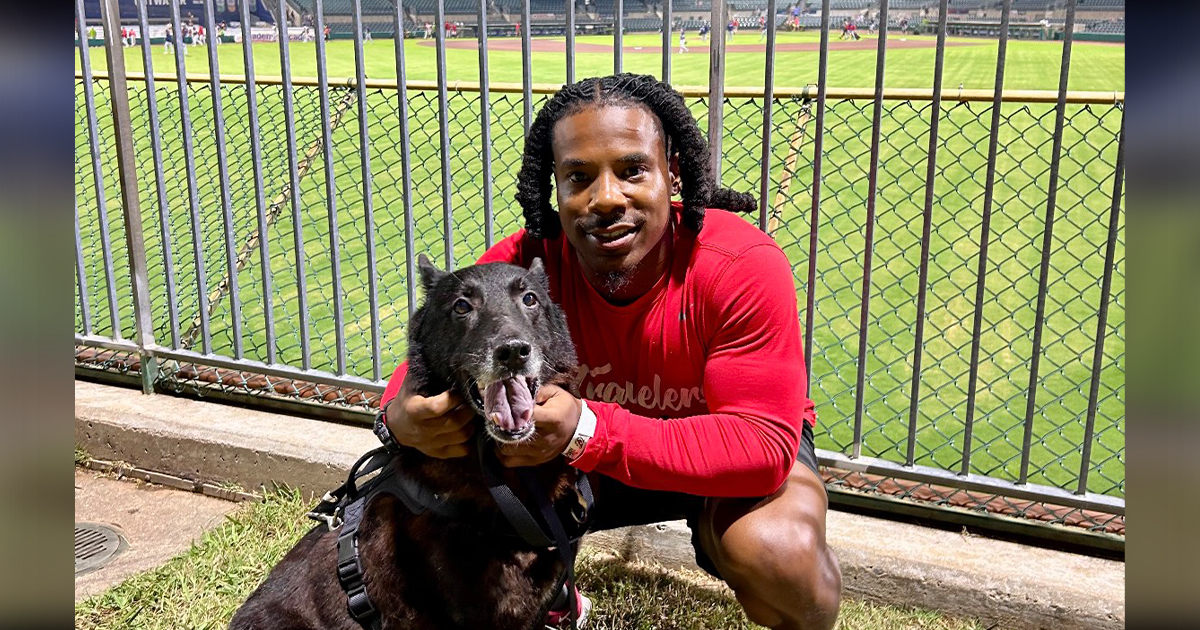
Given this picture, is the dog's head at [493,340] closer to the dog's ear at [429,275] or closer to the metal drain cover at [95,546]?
the dog's ear at [429,275]

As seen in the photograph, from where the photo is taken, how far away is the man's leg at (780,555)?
249 centimetres

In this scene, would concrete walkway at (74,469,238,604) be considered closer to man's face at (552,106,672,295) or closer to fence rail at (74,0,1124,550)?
fence rail at (74,0,1124,550)

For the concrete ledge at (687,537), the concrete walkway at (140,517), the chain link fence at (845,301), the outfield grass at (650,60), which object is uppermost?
the outfield grass at (650,60)

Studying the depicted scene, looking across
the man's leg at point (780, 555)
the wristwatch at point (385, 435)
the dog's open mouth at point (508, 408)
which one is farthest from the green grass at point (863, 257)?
the wristwatch at point (385, 435)

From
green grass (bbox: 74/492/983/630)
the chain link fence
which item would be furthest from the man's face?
green grass (bbox: 74/492/983/630)

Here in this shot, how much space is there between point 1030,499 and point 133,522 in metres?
4.06

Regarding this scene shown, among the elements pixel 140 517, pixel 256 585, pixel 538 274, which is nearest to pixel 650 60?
pixel 538 274

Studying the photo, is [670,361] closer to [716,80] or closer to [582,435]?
[582,435]

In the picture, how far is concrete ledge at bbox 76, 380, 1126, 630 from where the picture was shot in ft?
10.5

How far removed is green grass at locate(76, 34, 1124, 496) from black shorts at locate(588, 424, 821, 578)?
1.12 m

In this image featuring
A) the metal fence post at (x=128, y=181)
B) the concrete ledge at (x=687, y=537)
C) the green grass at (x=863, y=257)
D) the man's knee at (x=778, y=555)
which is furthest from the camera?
the metal fence post at (x=128, y=181)

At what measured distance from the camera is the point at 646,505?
2893 millimetres

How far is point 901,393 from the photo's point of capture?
509 cm
